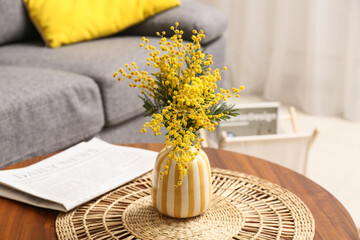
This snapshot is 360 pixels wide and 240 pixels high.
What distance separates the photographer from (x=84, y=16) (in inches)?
83.7

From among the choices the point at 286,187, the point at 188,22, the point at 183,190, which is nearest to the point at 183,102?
the point at 183,190

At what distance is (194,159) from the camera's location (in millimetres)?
849

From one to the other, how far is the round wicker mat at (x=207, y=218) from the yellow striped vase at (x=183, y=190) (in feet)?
0.08

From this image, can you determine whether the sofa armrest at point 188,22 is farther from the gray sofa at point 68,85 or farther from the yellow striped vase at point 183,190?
the yellow striped vase at point 183,190

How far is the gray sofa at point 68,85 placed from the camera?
1.49 m

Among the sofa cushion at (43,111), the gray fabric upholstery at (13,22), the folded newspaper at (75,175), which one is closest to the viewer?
the folded newspaper at (75,175)

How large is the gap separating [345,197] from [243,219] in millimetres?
1076

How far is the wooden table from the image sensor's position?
32.7 inches

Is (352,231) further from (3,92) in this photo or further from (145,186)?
(3,92)

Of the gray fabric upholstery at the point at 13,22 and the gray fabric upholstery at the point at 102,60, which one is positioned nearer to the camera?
the gray fabric upholstery at the point at 102,60

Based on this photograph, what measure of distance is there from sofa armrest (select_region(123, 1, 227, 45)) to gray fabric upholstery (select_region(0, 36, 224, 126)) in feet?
0.34

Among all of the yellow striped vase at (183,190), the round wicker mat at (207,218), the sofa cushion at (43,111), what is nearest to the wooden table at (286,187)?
the round wicker mat at (207,218)

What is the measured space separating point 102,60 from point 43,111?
0.38 meters

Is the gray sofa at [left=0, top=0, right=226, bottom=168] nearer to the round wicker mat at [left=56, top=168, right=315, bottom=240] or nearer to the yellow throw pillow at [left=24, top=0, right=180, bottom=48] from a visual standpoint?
the yellow throw pillow at [left=24, top=0, right=180, bottom=48]
